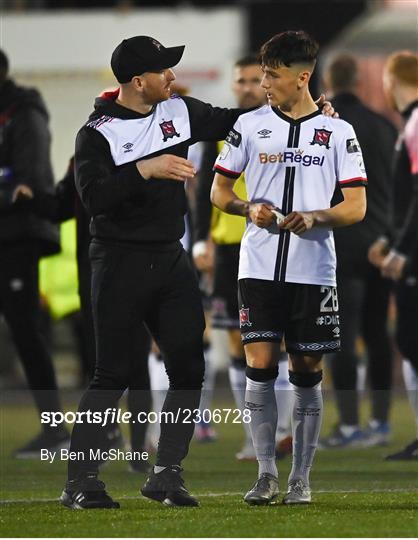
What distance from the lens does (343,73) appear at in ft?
32.0

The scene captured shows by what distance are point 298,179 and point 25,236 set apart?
2.87m

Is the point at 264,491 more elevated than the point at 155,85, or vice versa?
the point at 155,85

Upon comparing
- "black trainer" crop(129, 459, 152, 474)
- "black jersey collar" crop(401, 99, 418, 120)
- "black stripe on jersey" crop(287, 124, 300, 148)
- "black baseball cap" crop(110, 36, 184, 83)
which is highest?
"black baseball cap" crop(110, 36, 184, 83)

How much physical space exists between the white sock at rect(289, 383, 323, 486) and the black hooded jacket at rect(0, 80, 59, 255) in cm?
279

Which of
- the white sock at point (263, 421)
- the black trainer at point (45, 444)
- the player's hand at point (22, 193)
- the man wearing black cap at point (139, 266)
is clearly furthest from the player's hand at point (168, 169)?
the player's hand at point (22, 193)

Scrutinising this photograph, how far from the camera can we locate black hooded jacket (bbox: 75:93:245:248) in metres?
6.21

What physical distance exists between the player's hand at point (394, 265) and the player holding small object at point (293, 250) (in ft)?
7.04

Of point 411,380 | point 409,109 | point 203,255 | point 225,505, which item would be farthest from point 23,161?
point 225,505

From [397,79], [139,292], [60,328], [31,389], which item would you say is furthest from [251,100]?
[60,328]

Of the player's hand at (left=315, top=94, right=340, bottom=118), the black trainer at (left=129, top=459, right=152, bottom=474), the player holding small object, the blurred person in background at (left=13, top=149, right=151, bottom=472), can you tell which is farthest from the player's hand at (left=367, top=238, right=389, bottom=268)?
the player holding small object

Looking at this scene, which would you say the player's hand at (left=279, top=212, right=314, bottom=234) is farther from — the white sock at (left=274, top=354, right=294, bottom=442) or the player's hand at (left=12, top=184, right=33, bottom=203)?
the player's hand at (left=12, top=184, right=33, bottom=203)

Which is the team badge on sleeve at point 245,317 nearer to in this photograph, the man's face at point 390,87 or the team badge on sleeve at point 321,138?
the team badge on sleeve at point 321,138

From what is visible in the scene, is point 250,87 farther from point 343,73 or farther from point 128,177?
point 128,177

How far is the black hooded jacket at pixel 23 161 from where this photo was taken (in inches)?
348
